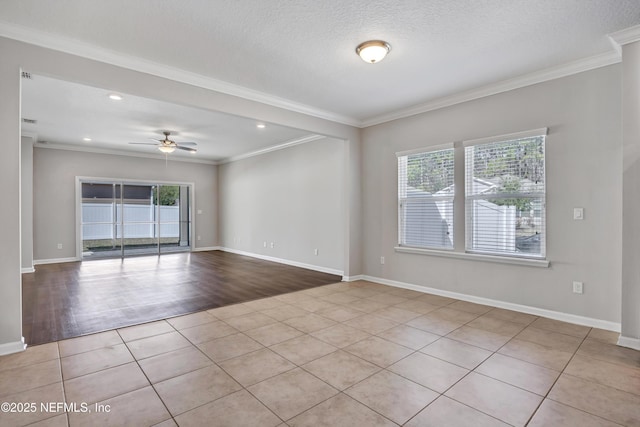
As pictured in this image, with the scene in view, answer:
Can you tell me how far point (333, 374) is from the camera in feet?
8.04

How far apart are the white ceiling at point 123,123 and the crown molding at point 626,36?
13.6 feet

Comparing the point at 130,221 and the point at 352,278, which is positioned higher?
the point at 130,221

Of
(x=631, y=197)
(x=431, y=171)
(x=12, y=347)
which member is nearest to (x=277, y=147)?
(x=431, y=171)

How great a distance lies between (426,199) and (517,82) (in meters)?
1.88

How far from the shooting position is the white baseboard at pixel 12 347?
2738 mm

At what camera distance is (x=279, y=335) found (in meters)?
3.23

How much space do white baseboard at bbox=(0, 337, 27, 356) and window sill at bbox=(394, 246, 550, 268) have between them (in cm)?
465

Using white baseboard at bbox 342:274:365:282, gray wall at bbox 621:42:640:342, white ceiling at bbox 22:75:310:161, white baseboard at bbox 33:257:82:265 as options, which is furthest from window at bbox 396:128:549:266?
white baseboard at bbox 33:257:82:265

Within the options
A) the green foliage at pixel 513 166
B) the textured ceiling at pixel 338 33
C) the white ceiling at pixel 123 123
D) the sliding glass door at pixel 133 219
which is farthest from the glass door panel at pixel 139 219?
the green foliage at pixel 513 166

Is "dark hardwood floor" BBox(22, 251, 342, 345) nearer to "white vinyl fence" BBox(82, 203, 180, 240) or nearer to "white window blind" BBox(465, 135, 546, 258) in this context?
"white vinyl fence" BBox(82, 203, 180, 240)

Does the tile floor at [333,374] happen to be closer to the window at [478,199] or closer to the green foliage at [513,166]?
the window at [478,199]

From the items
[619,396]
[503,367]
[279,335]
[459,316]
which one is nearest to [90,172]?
[279,335]

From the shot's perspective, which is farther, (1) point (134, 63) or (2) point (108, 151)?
(2) point (108, 151)

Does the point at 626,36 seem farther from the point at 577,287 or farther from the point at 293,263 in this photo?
the point at 293,263
